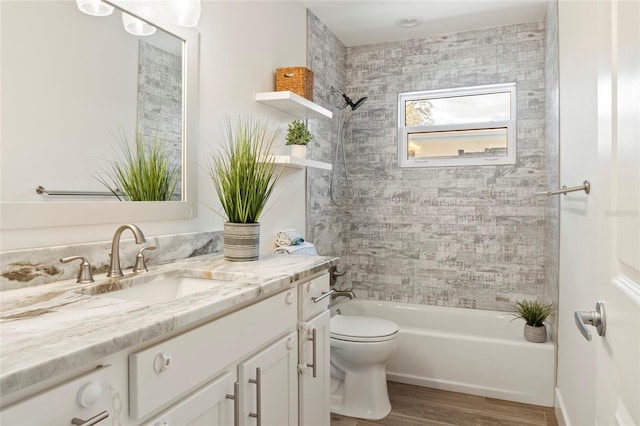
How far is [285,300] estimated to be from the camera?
4.97ft

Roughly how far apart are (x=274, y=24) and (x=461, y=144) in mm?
1759

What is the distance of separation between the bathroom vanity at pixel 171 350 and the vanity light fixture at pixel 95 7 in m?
0.90

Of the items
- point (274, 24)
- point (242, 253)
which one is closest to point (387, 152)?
point (274, 24)

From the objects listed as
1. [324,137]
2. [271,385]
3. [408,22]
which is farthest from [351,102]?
[271,385]

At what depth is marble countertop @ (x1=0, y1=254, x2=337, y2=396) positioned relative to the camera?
27.8 inches

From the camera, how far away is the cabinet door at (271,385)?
127 centimetres

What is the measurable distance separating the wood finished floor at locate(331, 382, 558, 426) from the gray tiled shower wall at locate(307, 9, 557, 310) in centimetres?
83

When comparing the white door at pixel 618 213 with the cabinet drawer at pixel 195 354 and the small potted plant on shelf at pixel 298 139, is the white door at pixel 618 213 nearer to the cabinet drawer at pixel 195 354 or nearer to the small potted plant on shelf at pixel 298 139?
the cabinet drawer at pixel 195 354

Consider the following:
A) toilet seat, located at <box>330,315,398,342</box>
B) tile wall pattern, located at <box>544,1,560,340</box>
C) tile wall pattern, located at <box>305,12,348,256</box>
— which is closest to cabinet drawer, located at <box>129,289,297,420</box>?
toilet seat, located at <box>330,315,398,342</box>

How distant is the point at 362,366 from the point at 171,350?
173 cm

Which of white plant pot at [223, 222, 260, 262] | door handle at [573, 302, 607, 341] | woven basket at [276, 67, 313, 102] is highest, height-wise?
woven basket at [276, 67, 313, 102]

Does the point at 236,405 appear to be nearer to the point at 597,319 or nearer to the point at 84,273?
the point at 84,273

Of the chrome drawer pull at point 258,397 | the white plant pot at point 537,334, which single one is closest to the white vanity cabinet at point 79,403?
the chrome drawer pull at point 258,397

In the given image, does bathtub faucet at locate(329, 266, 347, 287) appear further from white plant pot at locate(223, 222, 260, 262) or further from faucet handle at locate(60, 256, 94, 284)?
faucet handle at locate(60, 256, 94, 284)
